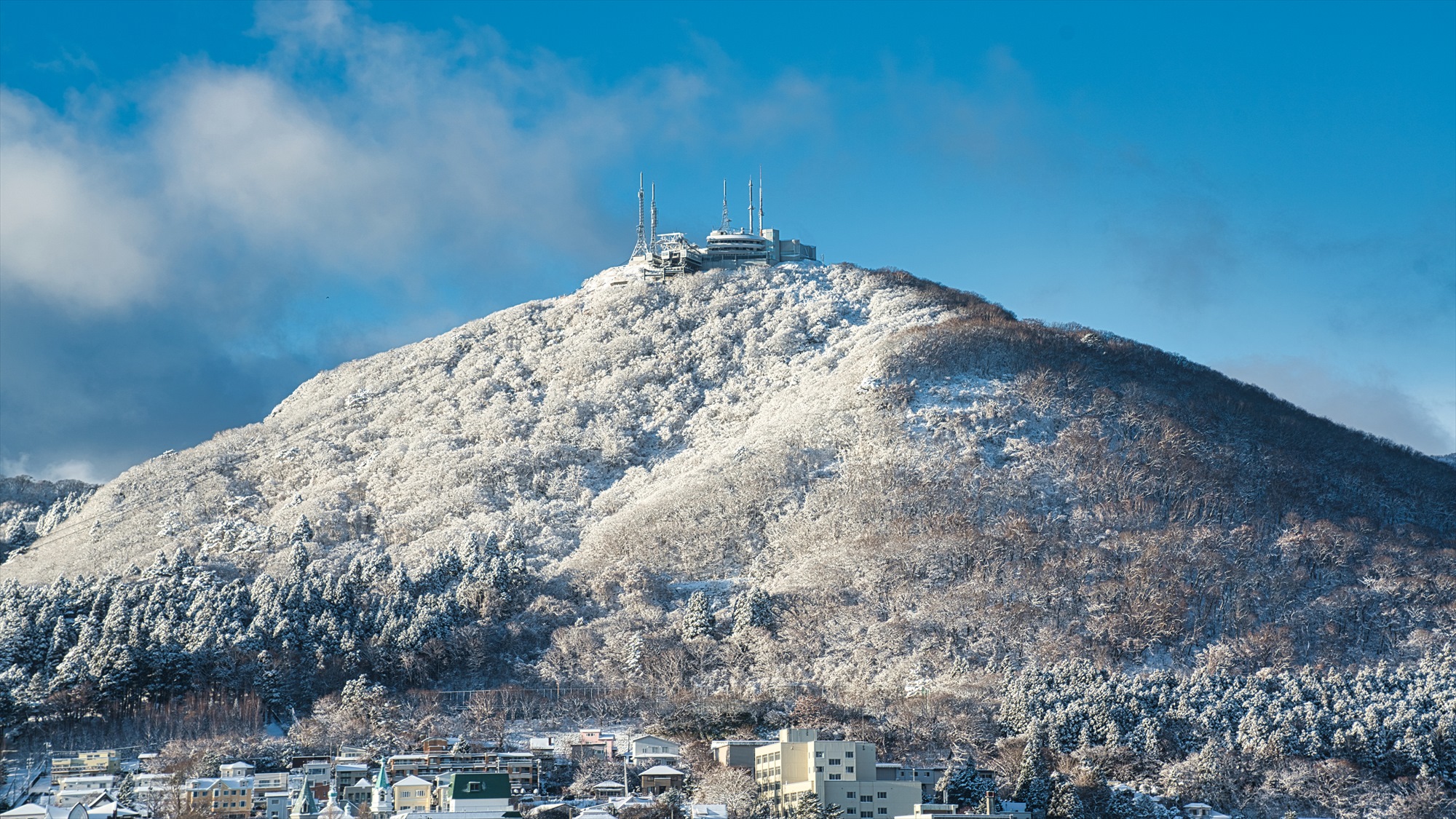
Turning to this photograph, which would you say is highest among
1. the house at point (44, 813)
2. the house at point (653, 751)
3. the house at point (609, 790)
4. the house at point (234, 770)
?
the house at point (653, 751)

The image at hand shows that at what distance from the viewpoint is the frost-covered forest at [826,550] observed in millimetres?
88250

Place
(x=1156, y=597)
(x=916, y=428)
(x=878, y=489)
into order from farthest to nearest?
(x=916, y=428) → (x=878, y=489) → (x=1156, y=597)

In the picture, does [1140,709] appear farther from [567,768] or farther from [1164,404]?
[1164,404]

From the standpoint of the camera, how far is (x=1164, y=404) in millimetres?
120562

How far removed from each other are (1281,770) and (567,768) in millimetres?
30715

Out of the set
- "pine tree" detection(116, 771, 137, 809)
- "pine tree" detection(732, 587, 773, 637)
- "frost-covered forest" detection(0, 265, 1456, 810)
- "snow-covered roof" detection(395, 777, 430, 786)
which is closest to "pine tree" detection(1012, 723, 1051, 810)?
"frost-covered forest" detection(0, 265, 1456, 810)

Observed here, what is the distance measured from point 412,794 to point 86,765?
15432 mm

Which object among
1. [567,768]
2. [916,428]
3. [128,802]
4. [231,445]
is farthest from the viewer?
[231,445]

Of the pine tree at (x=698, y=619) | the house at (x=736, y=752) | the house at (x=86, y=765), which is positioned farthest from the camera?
the pine tree at (x=698, y=619)

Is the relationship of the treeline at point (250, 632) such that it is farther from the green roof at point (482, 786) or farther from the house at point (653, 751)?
the green roof at point (482, 786)

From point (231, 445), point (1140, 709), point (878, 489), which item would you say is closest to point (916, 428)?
point (878, 489)

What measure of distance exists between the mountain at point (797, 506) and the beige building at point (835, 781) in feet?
45.4

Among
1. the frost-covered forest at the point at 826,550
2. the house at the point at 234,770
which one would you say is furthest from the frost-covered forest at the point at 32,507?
the house at the point at 234,770

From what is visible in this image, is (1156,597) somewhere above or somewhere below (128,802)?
above
